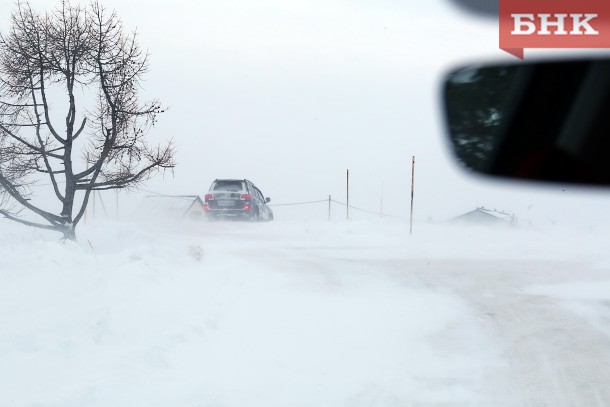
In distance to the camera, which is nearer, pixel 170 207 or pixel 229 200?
pixel 229 200

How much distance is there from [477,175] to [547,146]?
18.6 inches

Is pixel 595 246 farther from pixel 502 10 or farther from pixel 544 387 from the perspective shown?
pixel 502 10

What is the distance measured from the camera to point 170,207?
107 feet

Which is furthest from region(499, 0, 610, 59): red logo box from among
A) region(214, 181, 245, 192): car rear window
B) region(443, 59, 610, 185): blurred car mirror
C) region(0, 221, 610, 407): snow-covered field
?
region(214, 181, 245, 192): car rear window

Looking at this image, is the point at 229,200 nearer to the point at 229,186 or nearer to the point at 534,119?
the point at 229,186

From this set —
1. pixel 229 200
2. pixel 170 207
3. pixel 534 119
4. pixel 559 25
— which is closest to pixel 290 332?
pixel 534 119

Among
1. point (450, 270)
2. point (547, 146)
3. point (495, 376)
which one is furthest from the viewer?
point (450, 270)

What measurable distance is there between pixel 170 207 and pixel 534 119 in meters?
30.7

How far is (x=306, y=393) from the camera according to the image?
549cm

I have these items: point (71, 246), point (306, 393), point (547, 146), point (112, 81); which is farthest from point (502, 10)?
point (112, 81)

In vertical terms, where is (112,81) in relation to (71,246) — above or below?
above

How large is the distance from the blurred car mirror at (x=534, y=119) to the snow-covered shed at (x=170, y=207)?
27366mm

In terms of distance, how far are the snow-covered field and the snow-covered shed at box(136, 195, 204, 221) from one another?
17.6 m

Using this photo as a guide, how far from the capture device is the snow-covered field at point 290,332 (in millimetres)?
5449
